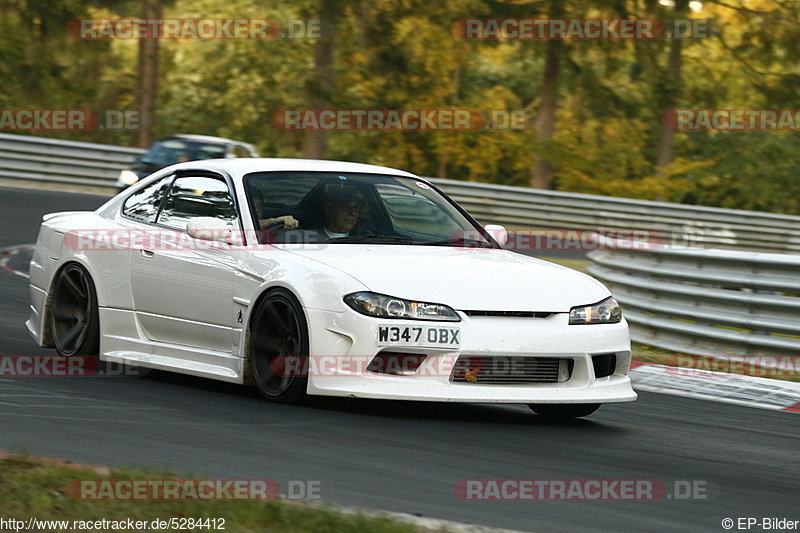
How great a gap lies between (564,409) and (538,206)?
18.0m

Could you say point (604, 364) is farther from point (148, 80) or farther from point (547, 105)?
point (547, 105)

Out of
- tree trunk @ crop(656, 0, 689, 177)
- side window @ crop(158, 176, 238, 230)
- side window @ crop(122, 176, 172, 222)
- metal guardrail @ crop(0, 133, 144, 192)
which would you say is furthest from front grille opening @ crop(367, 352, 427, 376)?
tree trunk @ crop(656, 0, 689, 177)

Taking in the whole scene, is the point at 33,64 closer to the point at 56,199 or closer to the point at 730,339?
the point at 56,199

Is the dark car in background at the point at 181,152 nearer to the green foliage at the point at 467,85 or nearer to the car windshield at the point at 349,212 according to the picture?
the green foliage at the point at 467,85

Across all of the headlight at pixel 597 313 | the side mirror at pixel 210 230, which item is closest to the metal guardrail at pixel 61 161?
the side mirror at pixel 210 230

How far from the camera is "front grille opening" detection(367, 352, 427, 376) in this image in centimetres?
695

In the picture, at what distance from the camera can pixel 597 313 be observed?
736cm

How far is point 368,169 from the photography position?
862 centimetres

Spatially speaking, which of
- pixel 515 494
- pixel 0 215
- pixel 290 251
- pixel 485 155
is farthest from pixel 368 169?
pixel 485 155

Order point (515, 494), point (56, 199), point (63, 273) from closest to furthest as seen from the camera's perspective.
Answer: point (515, 494) → point (63, 273) → point (56, 199)

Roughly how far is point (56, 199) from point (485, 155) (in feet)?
76.5

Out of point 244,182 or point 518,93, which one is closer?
point 244,182

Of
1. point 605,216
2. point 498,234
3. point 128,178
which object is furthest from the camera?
point 605,216

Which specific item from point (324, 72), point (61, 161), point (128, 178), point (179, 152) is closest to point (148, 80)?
point (324, 72)
